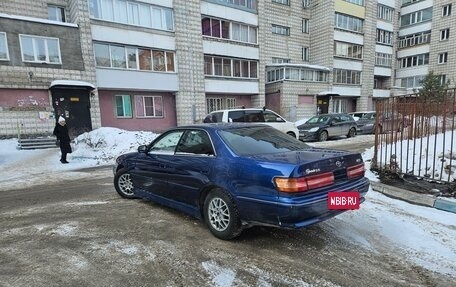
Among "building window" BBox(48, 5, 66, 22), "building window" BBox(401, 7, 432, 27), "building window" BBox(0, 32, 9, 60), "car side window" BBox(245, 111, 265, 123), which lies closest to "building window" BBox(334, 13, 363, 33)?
"building window" BBox(401, 7, 432, 27)

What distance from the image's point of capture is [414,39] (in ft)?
123

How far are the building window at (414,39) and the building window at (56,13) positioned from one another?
130 ft

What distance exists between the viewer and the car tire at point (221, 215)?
139 inches

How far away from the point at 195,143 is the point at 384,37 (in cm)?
3951

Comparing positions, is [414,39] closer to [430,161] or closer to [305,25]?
[305,25]

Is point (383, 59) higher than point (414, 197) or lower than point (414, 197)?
higher

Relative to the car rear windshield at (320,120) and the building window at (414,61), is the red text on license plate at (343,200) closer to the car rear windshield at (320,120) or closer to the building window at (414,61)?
the car rear windshield at (320,120)

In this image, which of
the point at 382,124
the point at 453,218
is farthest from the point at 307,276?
the point at 382,124

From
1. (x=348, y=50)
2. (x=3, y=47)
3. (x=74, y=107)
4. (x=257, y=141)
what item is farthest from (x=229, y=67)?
(x=257, y=141)

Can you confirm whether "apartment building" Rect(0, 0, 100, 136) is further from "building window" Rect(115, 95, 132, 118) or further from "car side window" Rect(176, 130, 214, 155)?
"car side window" Rect(176, 130, 214, 155)

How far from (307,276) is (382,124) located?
17.4ft

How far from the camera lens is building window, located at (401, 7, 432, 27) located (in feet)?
119

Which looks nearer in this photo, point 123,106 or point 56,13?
point 56,13

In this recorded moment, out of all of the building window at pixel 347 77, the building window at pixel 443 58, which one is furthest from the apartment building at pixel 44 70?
the building window at pixel 443 58
